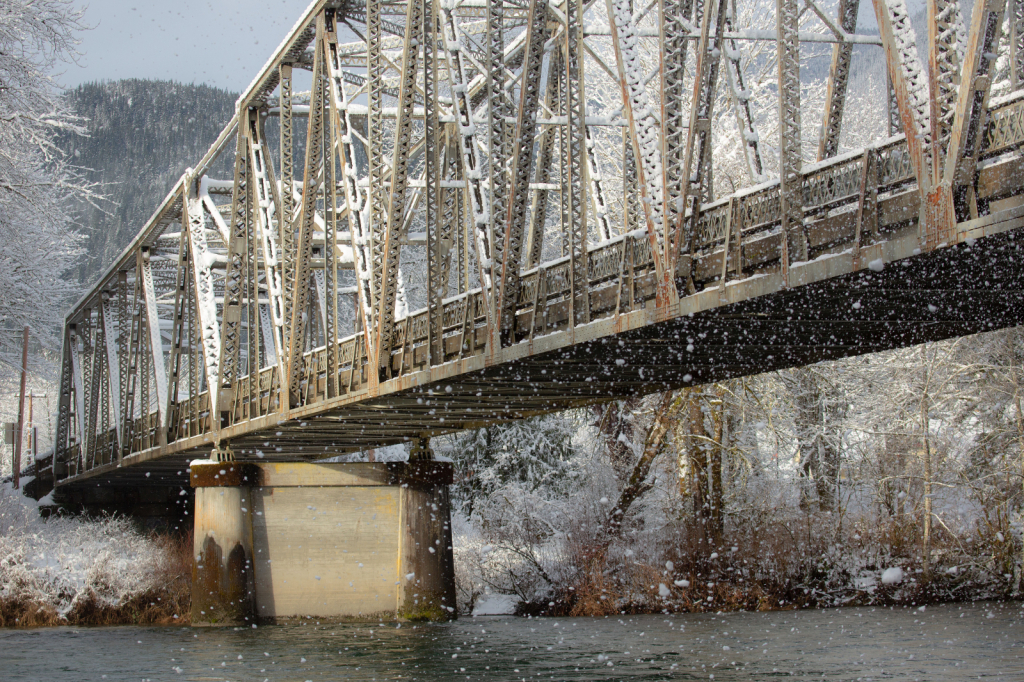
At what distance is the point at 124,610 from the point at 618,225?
15477 millimetres

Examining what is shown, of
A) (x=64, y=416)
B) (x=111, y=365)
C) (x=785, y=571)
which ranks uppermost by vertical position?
(x=111, y=365)

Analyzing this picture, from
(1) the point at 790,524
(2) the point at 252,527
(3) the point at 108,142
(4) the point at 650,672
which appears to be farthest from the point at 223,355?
(3) the point at 108,142

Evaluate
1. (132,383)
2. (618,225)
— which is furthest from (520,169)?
(132,383)

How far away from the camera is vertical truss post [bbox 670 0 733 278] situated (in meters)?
11.2

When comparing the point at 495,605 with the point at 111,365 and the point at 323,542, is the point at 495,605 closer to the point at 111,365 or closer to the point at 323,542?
the point at 323,542

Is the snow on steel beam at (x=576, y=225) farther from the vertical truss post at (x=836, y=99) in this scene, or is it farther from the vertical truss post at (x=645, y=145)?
the vertical truss post at (x=836, y=99)

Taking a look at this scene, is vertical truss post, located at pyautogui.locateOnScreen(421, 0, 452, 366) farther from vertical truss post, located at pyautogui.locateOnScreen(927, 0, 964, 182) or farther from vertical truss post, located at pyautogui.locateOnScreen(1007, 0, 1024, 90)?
vertical truss post, located at pyautogui.locateOnScreen(927, 0, 964, 182)

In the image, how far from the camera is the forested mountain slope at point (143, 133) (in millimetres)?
121938

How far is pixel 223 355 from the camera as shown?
27297 millimetres

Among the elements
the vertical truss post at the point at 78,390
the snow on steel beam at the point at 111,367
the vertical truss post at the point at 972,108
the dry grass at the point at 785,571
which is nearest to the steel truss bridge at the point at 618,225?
the vertical truss post at the point at 972,108

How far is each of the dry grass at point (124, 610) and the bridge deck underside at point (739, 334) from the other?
7.80m

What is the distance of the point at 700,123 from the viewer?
11422mm

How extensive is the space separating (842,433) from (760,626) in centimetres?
916

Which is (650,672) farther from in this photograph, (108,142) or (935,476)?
(108,142)
